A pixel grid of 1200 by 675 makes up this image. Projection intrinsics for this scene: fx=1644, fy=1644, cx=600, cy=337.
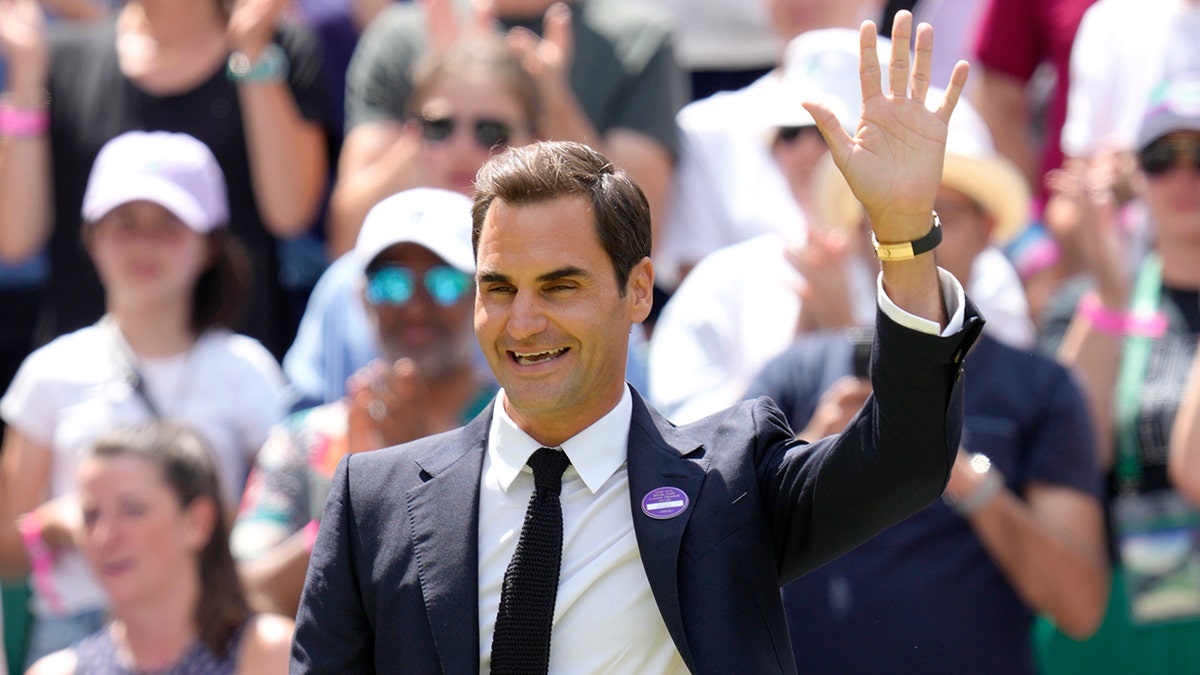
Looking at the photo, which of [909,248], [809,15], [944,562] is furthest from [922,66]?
[809,15]

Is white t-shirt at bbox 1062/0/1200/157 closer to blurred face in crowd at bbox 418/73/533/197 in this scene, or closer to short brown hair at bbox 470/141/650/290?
blurred face in crowd at bbox 418/73/533/197

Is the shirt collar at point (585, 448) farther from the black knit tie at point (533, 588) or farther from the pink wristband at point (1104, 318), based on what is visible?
the pink wristband at point (1104, 318)

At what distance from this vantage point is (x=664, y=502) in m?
2.67

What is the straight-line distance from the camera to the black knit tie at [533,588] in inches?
104

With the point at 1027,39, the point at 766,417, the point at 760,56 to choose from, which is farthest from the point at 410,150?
the point at 766,417

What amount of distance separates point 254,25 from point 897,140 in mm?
4000

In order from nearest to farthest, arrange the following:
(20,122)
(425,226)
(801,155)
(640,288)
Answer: (640,288), (425,226), (801,155), (20,122)

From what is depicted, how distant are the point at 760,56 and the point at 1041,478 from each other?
3011 millimetres

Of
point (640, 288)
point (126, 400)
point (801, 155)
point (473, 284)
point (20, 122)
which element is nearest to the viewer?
point (640, 288)

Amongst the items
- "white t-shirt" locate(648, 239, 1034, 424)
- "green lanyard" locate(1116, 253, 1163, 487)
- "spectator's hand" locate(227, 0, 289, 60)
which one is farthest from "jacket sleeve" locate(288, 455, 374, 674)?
"spectator's hand" locate(227, 0, 289, 60)

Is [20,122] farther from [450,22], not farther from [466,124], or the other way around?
[466,124]

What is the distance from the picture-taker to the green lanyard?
16.1 feet

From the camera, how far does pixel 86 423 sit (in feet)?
17.4

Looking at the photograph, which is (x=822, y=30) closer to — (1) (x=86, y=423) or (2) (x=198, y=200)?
(2) (x=198, y=200)
